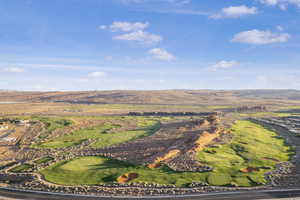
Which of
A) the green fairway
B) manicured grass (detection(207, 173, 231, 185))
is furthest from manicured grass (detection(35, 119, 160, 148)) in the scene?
manicured grass (detection(207, 173, 231, 185))

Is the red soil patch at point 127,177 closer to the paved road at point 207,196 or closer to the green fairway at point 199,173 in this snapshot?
the green fairway at point 199,173

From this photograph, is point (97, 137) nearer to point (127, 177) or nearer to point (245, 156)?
point (127, 177)

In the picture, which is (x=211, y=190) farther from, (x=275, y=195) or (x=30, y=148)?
(x=30, y=148)

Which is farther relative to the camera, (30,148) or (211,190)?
A: (30,148)

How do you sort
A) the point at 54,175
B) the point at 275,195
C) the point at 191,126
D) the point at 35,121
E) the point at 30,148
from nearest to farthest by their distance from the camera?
1. the point at 275,195
2. the point at 54,175
3. the point at 30,148
4. the point at 191,126
5. the point at 35,121

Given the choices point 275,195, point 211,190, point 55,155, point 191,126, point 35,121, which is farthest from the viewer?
point 35,121

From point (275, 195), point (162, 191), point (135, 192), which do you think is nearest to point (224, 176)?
point (275, 195)
